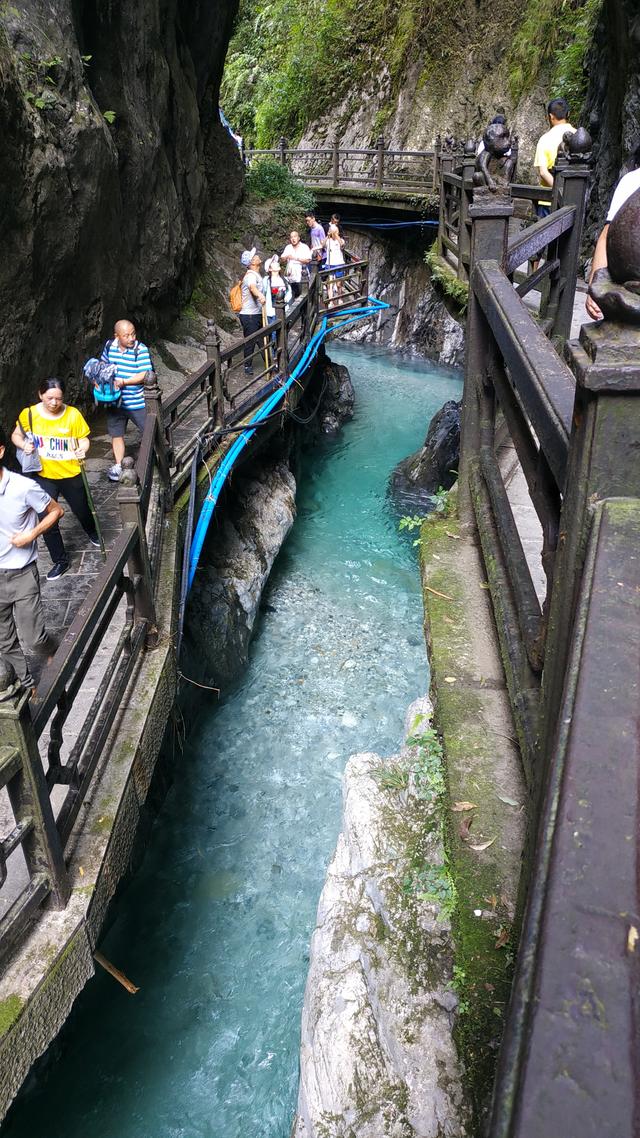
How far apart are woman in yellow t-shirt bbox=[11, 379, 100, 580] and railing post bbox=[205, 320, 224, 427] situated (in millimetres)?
2939

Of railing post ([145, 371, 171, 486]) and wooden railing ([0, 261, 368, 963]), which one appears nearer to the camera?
wooden railing ([0, 261, 368, 963])

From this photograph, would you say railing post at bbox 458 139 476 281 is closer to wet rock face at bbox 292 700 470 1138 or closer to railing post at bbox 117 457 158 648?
railing post at bbox 117 457 158 648

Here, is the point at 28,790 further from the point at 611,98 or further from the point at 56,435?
the point at 611,98

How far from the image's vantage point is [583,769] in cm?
101

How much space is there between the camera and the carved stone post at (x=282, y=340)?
1067 centimetres

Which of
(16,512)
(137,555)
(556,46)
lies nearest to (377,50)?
(556,46)

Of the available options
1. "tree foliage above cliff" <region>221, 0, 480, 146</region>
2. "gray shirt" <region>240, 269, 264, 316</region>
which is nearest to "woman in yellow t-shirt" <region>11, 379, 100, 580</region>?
"gray shirt" <region>240, 269, 264, 316</region>

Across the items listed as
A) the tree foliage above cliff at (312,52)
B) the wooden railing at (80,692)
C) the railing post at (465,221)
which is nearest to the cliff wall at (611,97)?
the railing post at (465,221)

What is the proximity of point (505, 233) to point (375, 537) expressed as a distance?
8357 mm

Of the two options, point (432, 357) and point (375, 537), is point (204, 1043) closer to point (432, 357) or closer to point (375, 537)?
point (375, 537)

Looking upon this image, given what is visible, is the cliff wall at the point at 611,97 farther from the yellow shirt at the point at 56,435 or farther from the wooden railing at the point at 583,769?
the wooden railing at the point at 583,769

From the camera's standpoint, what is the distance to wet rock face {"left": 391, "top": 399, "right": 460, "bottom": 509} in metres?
13.3

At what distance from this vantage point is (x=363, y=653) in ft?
30.7

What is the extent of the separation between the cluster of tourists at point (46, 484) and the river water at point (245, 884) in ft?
8.56
